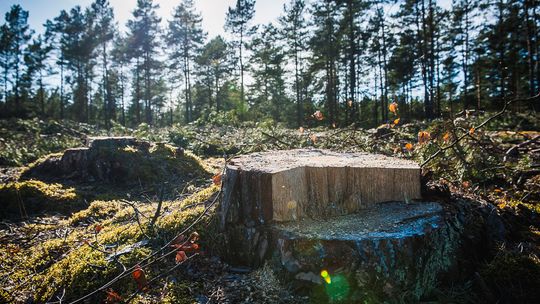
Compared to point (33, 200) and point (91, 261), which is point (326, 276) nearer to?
point (91, 261)

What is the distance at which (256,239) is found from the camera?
8.27 ft

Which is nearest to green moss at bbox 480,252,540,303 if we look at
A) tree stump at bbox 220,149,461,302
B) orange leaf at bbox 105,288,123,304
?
tree stump at bbox 220,149,461,302

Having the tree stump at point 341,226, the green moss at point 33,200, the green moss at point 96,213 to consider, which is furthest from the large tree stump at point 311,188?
the green moss at point 33,200

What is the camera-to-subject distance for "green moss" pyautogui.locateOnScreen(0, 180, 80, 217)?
4.97 metres

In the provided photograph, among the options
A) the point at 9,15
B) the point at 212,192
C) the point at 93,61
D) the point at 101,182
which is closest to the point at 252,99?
the point at 93,61

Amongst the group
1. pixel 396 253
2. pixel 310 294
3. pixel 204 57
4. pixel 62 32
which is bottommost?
pixel 310 294

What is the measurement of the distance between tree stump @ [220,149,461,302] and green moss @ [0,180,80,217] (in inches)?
→ 153

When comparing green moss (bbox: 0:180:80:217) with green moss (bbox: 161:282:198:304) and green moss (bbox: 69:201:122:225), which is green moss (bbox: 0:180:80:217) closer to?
green moss (bbox: 69:201:122:225)

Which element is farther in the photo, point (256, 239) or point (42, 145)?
point (42, 145)

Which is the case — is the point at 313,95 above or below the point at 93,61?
below

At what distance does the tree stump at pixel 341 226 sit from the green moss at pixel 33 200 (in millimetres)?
3886

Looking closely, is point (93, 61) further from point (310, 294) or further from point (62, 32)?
point (310, 294)

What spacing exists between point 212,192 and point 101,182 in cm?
420

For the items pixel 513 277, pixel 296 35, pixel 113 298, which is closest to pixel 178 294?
pixel 113 298
